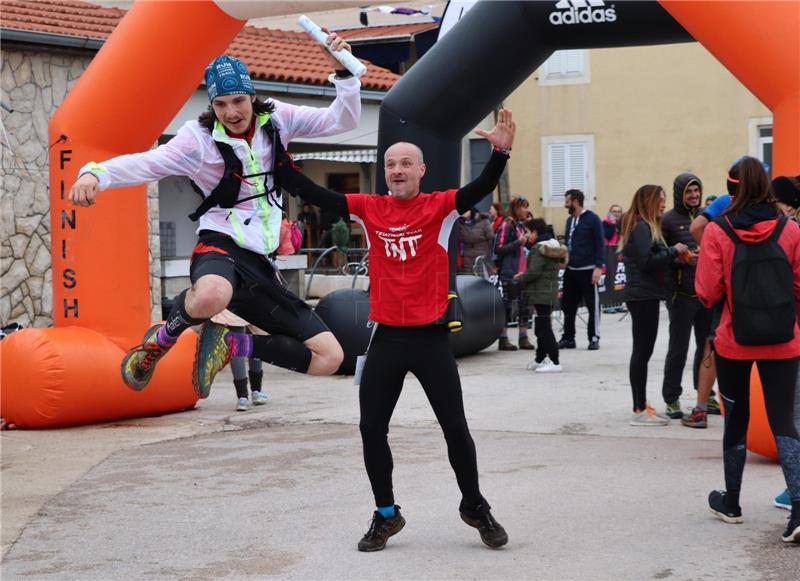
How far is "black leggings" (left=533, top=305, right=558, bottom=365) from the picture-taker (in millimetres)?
12398

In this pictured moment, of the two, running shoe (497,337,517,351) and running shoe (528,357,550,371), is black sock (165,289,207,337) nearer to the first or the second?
running shoe (528,357,550,371)

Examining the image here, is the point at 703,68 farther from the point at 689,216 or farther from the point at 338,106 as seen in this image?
the point at 338,106

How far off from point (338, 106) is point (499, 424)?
404 centimetres

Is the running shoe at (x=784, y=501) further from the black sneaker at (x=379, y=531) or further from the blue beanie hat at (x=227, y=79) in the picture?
the blue beanie hat at (x=227, y=79)

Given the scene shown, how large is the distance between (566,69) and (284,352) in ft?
76.3

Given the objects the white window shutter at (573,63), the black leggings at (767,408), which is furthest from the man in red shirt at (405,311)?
the white window shutter at (573,63)

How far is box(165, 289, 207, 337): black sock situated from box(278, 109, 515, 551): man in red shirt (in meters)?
0.74

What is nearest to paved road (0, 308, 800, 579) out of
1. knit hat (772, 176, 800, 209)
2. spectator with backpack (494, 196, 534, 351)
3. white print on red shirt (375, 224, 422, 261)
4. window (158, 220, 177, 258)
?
white print on red shirt (375, 224, 422, 261)

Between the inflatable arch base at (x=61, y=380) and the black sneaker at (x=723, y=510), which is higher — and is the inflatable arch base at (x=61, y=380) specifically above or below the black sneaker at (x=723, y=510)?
above

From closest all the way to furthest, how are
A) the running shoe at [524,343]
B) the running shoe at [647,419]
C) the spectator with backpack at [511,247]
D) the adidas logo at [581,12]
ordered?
the adidas logo at [581,12] → the running shoe at [647,419] → the running shoe at [524,343] → the spectator with backpack at [511,247]

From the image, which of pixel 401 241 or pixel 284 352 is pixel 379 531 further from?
pixel 401 241

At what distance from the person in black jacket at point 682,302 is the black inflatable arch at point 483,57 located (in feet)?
4.39

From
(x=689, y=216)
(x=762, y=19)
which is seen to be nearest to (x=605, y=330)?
(x=689, y=216)

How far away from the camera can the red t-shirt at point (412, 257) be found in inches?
220
